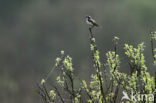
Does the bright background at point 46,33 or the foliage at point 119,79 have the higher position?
the bright background at point 46,33

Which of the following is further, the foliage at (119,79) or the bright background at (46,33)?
the bright background at (46,33)

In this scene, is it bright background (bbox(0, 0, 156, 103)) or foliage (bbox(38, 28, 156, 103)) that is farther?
bright background (bbox(0, 0, 156, 103))

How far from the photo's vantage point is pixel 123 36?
15.5m

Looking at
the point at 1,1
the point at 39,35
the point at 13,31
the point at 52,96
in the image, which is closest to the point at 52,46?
the point at 39,35

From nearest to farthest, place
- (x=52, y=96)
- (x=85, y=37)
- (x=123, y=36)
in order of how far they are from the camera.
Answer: (x=52, y=96)
(x=123, y=36)
(x=85, y=37)

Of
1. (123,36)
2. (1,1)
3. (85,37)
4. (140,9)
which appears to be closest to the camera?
(123,36)

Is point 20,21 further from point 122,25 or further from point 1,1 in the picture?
point 122,25

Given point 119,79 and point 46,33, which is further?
point 46,33

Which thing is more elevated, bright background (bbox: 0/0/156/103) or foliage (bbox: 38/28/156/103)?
bright background (bbox: 0/0/156/103)

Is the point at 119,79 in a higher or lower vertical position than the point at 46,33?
lower

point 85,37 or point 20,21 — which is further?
point 20,21

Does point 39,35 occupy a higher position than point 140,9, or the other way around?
point 140,9

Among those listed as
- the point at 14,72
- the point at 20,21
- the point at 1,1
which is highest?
the point at 1,1

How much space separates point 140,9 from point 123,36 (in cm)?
426
